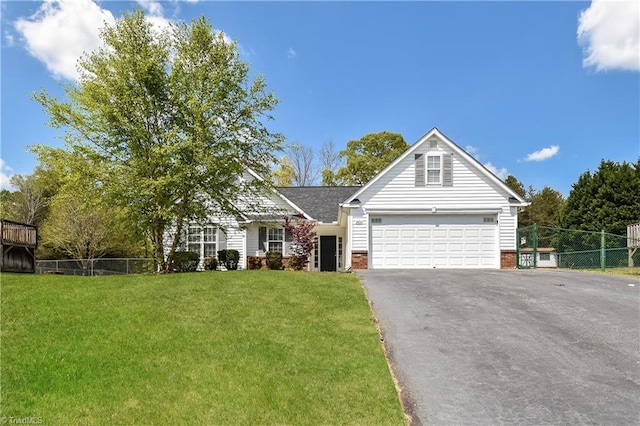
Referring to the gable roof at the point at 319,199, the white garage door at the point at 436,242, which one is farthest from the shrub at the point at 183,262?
the white garage door at the point at 436,242

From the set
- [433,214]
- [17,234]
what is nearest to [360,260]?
[433,214]

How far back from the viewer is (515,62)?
17016 mm

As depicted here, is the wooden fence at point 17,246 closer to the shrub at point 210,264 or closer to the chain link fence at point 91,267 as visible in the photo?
the chain link fence at point 91,267

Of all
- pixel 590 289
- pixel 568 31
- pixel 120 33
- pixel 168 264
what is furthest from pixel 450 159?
pixel 120 33

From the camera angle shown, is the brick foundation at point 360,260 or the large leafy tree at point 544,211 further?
the large leafy tree at point 544,211

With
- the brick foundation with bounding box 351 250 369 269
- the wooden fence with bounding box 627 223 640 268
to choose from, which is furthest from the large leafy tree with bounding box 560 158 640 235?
the brick foundation with bounding box 351 250 369 269

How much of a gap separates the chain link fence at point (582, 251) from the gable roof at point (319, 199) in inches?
342

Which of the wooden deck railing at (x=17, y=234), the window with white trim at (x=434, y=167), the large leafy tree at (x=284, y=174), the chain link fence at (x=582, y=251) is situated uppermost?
the large leafy tree at (x=284, y=174)

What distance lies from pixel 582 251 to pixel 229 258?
1430cm

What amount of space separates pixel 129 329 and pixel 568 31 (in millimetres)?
16301

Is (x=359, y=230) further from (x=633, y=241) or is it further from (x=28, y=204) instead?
(x=28, y=204)

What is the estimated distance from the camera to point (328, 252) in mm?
22406

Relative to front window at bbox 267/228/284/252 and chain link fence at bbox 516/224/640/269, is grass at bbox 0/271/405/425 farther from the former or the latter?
chain link fence at bbox 516/224/640/269

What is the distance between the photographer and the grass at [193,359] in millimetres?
4668
